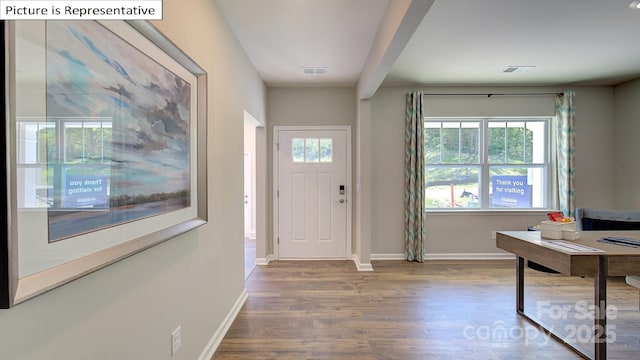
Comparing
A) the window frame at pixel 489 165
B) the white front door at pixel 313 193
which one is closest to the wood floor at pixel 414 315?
the white front door at pixel 313 193

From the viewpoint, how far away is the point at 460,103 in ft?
14.2

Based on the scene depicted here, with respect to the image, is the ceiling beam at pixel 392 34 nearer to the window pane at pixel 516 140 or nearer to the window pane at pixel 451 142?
the window pane at pixel 451 142

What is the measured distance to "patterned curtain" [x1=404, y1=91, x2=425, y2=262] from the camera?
13.7 feet

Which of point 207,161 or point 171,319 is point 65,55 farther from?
point 171,319

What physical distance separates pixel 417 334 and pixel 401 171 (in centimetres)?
244

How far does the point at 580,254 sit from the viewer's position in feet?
6.15

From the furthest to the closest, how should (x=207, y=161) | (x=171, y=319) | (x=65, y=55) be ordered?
1. (x=207, y=161)
2. (x=171, y=319)
3. (x=65, y=55)

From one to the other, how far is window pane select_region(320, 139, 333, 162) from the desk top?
257 centimetres

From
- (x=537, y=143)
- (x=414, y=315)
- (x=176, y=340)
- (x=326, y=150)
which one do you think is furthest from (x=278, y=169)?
(x=537, y=143)

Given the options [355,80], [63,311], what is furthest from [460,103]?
→ [63,311]

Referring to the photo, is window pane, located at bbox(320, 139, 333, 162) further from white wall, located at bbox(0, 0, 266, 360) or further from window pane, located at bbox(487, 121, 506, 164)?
window pane, located at bbox(487, 121, 506, 164)

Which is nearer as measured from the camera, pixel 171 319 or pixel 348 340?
pixel 171 319

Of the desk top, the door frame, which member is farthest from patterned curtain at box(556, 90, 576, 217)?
the door frame

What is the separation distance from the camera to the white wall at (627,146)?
4020mm
